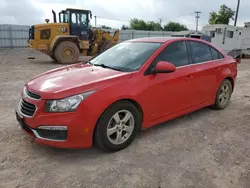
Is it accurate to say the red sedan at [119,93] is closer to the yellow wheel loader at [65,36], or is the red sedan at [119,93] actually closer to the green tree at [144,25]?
the yellow wheel loader at [65,36]

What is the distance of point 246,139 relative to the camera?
12.8 ft

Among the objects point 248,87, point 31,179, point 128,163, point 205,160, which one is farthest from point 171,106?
point 248,87

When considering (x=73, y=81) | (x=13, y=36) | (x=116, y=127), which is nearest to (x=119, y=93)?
(x=116, y=127)

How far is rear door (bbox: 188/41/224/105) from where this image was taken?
4449 millimetres

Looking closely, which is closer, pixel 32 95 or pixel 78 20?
pixel 32 95

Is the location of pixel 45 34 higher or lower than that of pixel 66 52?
higher

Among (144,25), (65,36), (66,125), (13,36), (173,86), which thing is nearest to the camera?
(66,125)

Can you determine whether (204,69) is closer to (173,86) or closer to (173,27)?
(173,86)

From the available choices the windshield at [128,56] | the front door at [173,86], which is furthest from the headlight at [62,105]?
the front door at [173,86]

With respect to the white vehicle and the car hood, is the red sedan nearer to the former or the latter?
the car hood

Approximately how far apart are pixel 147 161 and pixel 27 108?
1692 millimetres

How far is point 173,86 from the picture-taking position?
397 centimetres

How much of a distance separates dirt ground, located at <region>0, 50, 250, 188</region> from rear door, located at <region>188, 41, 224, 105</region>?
0.58 m

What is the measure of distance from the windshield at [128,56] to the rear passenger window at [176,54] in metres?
0.16
